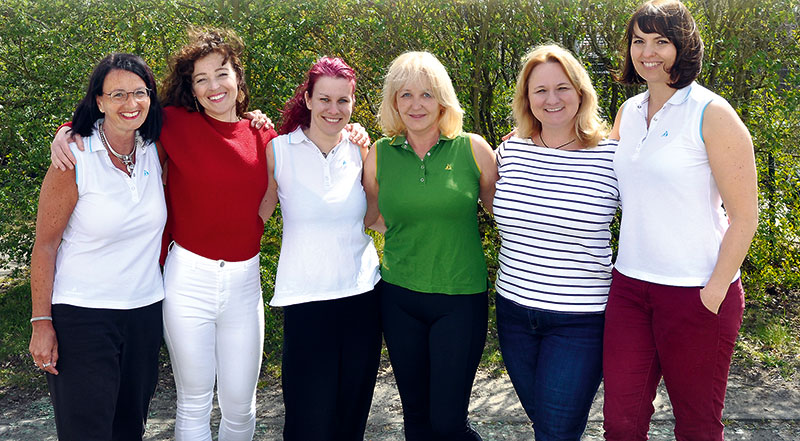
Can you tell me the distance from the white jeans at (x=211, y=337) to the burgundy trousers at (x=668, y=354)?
5.09 ft

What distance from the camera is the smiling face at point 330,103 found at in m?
3.12

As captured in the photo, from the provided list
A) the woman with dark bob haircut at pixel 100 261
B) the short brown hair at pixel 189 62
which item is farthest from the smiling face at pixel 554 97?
the woman with dark bob haircut at pixel 100 261

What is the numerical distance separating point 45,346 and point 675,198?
2.43 meters

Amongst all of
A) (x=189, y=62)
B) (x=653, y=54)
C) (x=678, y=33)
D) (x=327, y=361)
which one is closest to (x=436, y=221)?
(x=327, y=361)

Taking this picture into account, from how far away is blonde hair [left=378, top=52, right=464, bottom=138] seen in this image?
310cm

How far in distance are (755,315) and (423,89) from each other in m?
3.84

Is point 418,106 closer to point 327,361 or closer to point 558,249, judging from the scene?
point 558,249

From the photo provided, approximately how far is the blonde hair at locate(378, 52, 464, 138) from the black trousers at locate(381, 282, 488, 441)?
761mm

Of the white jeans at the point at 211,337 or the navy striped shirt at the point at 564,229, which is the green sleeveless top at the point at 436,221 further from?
the white jeans at the point at 211,337

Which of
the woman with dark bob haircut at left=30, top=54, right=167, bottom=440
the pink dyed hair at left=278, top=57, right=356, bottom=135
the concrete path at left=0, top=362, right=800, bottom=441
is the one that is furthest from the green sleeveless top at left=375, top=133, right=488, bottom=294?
the concrete path at left=0, top=362, right=800, bottom=441

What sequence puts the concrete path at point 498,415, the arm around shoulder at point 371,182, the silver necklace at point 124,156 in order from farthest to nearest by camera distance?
the concrete path at point 498,415
the arm around shoulder at point 371,182
the silver necklace at point 124,156

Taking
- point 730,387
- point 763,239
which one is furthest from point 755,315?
point 730,387

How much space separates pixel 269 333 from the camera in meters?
4.96

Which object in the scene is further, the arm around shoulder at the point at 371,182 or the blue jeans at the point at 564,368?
the arm around shoulder at the point at 371,182
